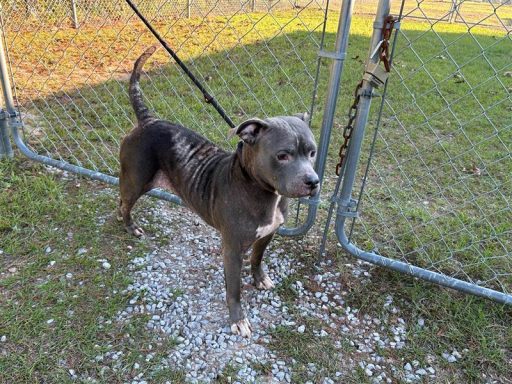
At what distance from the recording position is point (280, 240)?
3.33m

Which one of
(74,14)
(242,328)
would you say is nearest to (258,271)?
(242,328)

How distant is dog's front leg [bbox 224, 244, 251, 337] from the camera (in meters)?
2.47

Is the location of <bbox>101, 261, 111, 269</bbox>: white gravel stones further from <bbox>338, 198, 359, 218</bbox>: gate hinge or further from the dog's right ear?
<bbox>338, 198, 359, 218</bbox>: gate hinge

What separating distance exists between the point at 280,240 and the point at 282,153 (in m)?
1.36

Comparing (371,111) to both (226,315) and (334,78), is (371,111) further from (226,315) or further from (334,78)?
(226,315)

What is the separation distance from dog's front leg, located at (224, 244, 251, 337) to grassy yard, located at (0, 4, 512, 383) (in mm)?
222

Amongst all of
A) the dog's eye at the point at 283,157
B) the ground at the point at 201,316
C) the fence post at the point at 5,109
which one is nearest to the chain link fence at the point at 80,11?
the fence post at the point at 5,109

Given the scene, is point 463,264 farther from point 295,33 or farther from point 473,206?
point 295,33

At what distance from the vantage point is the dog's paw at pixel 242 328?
2.51 m

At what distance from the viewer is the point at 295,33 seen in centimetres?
945

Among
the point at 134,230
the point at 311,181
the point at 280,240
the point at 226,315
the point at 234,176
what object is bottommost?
the point at 280,240

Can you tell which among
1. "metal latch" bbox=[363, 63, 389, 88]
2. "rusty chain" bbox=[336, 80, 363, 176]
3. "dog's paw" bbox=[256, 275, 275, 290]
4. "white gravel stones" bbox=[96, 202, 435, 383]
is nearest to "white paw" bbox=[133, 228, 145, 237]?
"white gravel stones" bbox=[96, 202, 435, 383]

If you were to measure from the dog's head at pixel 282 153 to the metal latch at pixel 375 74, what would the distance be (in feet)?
1.59

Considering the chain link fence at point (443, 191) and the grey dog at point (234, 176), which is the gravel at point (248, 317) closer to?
the grey dog at point (234, 176)
